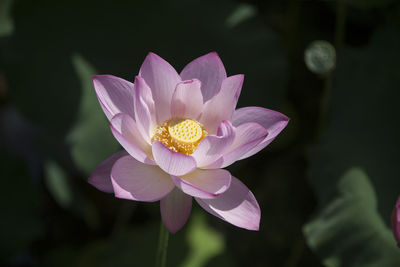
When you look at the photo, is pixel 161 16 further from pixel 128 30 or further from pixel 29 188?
pixel 29 188

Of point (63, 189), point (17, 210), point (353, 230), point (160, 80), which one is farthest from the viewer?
point (63, 189)

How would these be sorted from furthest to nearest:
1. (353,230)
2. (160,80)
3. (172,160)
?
(353,230), (160,80), (172,160)

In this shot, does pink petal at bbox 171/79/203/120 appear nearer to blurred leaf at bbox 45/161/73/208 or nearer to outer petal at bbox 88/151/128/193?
outer petal at bbox 88/151/128/193

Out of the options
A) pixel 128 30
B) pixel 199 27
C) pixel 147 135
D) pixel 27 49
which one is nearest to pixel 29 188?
pixel 27 49

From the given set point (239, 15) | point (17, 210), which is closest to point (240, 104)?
point (239, 15)

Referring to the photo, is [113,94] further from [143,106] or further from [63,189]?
[63,189]

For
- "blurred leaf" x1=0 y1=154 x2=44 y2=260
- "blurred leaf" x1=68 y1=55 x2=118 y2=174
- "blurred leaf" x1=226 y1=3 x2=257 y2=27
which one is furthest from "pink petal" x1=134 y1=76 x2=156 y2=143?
"blurred leaf" x1=0 y1=154 x2=44 y2=260

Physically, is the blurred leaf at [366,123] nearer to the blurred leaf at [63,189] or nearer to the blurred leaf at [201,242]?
the blurred leaf at [201,242]
